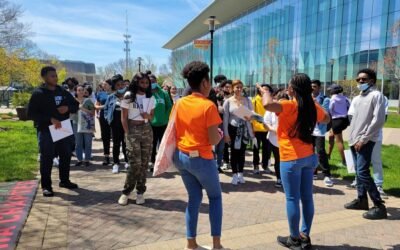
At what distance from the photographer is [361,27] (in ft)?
115

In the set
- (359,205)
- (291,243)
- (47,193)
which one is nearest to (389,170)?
(359,205)

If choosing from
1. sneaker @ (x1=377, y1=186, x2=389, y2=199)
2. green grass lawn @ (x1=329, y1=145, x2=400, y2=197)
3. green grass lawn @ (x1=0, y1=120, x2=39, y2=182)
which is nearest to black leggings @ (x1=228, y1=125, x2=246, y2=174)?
green grass lawn @ (x1=329, y1=145, x2=400, y2=197)

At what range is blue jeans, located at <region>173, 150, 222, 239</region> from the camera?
352 cm

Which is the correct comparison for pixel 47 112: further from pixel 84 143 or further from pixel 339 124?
pixel 339 124

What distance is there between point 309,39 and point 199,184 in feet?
136

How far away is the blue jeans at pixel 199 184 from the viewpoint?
3.52m

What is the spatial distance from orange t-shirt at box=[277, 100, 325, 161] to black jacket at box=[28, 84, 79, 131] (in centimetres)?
400

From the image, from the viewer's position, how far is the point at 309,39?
4188 centimetres

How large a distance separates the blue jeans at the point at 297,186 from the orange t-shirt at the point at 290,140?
0.06m

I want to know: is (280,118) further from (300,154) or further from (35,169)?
(35,169)

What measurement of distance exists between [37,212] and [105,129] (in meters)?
3.79

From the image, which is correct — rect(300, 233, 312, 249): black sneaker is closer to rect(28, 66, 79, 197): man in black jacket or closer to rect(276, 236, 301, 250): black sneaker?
rect(276, 236, 301, 250): black sneaker

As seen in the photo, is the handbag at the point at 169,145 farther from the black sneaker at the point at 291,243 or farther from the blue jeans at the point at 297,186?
the black sneaker at the point at 291,243

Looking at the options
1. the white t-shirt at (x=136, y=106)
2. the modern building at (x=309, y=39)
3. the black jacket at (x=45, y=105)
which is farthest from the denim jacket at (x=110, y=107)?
the modern building at (x=309, y=39)
